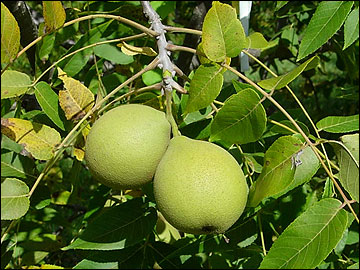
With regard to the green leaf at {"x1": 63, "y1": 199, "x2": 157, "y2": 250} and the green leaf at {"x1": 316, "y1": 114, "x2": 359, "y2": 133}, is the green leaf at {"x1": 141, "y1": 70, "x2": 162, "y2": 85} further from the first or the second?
the green leaf at {"x1": 316, "y1": 114, "x2": 359, "y2": 133}

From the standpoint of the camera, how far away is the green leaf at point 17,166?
1531 mm

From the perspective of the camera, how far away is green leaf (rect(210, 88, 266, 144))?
1.28m

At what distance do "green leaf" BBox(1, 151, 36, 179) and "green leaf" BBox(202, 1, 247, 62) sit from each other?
26.0 inches

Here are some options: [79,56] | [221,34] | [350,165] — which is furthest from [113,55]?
[350,165]

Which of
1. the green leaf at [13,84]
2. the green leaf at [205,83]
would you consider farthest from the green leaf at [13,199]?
the green leaf at [205,83]

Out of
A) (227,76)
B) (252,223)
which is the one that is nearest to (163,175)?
(252,223)

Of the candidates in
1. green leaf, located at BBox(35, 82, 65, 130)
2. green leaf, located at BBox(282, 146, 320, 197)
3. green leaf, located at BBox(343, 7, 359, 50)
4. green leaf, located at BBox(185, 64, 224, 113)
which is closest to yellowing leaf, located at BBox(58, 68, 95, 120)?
green leaf, located at BBox(35, 82, 65, 130)

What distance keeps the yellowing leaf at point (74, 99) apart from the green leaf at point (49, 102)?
0.16 feet

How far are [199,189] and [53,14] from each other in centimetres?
58

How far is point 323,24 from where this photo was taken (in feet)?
5.05

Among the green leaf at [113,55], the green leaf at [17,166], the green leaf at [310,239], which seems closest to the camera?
the green leaf at [310,239]

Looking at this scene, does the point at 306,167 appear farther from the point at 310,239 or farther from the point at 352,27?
the point at 352,27

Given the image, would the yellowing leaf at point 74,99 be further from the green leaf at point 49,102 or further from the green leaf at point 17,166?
the green leaf at point 17,166

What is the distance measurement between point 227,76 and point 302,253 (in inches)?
60.8
